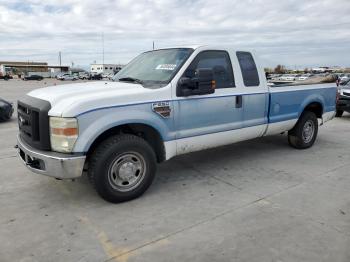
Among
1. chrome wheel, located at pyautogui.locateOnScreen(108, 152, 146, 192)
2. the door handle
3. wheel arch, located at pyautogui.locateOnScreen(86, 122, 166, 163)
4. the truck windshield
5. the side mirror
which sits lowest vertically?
chrome wheel, located at pyautogui.locateOnScreen(108, 152, 146, 192)

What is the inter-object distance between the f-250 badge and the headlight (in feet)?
3.35

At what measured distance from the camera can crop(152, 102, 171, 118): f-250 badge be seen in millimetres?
4229

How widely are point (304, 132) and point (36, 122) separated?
5.06 meters

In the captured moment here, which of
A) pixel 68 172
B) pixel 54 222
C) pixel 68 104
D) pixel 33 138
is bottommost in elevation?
pixel 54 222

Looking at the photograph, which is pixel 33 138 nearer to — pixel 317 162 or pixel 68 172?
pixel 68 172

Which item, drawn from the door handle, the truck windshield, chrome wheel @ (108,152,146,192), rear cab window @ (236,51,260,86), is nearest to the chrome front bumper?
chrome wheel @ (108,152,146,192)

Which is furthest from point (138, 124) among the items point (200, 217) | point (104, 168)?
point (200, 217)

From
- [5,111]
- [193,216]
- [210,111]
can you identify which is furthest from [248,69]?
[5,111]

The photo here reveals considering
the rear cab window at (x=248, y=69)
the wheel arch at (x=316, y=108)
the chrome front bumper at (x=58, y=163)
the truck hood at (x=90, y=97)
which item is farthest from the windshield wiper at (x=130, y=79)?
the wheel arch at (x=316, y=108)

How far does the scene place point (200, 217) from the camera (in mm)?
3781

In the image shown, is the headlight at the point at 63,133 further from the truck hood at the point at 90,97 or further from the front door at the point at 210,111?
the front door at the point at 210,111

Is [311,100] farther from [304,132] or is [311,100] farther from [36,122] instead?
[36,122]

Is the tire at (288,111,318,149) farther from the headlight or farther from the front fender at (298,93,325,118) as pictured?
the headlight

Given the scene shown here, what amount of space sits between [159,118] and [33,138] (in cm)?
149
